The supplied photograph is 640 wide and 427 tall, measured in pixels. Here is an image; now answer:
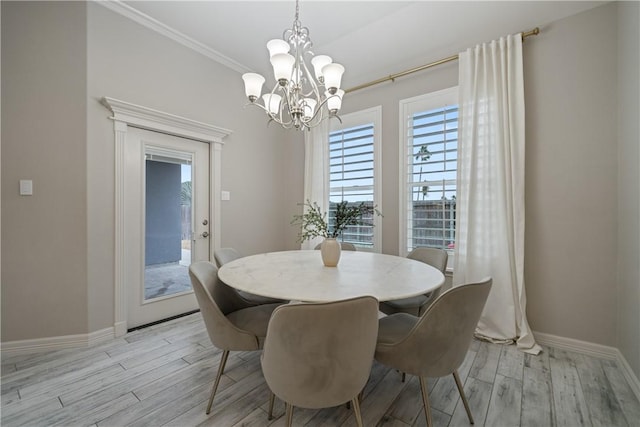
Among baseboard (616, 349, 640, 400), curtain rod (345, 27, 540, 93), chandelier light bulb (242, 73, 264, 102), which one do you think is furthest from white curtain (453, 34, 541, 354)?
chandelier light bulb (242, 73, 264, 102)

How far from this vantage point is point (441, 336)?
1.23 m

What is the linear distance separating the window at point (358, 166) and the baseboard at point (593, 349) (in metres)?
1.68

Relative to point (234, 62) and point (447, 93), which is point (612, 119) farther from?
point (234, 62)

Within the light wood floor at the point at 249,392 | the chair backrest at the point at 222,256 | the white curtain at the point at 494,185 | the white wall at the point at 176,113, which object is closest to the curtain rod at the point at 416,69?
the white curtain at the point at 494,185

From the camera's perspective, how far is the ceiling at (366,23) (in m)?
2.28

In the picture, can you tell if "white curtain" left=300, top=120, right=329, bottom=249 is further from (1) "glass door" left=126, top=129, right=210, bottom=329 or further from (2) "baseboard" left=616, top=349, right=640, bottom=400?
(2) "baseboard" left=616, top=349, right=640, bottom=400

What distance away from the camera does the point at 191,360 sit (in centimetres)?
206

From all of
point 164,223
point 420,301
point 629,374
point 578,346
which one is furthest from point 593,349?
point 164,223

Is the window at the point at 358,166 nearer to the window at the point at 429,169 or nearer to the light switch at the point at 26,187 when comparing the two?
the window at the point at 429,169

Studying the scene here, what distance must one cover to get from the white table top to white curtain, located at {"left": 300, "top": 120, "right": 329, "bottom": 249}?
147cm

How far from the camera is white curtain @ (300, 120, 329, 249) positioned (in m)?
3.50

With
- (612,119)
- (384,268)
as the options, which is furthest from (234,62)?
(612,119)

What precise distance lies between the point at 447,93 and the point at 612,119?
128 cm

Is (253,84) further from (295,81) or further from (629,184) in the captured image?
(629,184)
